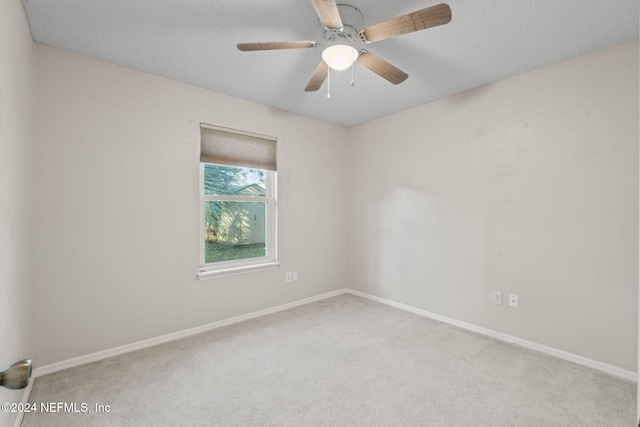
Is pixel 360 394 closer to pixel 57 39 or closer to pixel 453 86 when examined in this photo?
pixel 453 86

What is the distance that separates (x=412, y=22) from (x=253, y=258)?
108 inches

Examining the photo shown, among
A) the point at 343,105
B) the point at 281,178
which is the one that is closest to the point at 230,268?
the point at 281,178

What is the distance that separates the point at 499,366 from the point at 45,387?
10.6ft

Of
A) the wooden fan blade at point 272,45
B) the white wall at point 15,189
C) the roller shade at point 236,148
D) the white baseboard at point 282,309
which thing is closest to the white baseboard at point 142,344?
the white baseboard at point 282,309

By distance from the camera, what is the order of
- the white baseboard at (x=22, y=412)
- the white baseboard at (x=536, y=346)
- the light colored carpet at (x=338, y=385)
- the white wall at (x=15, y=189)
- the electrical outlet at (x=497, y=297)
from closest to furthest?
the white wall at (x=15, y=189) → the white baseboard at (x=22, y=412) → the light colored carpet at (x=338, y=385) → the white baseboard at (x=536, y=346) → the electrical outlet at (x=497, y=297)

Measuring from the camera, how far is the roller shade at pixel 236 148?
301 cm

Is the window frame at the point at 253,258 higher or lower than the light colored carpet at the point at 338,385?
higher

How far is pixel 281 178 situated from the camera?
3.58 meters

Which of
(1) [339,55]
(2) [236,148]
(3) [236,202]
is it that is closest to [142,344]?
(3) [236,202]

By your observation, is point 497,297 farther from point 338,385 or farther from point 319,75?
point 319,75

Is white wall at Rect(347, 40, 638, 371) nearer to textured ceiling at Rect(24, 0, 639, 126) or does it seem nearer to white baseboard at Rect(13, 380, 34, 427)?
textured ceiling at Rect(24, 0, 639, 126)

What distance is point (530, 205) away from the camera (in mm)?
2586

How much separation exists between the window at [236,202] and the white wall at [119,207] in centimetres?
12

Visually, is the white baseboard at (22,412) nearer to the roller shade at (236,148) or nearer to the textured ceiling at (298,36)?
the roller shade at (236,148)
